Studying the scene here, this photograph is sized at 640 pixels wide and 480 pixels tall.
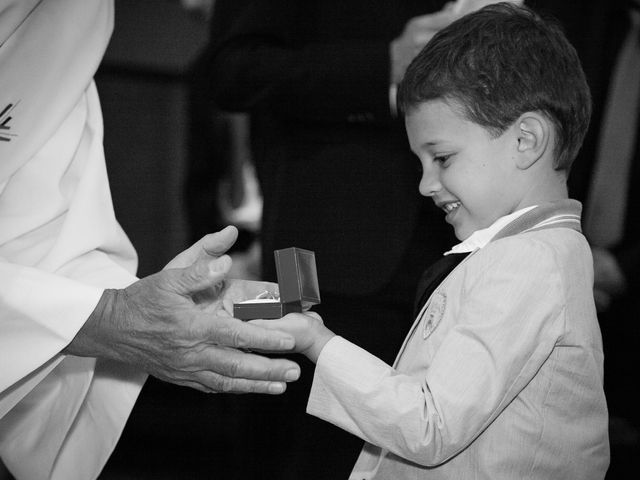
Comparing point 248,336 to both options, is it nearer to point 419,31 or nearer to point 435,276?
point 435,276

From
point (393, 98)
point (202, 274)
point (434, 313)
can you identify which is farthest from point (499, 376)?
point (393, 98)

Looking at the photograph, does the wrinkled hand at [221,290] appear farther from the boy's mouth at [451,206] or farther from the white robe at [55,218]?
the boy's mouth at [451,206]

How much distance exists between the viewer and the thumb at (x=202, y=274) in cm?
151

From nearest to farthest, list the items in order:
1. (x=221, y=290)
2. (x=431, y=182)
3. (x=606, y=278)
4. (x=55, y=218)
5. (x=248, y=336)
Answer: (x=248, y=336) → (x=431, y=182) → (x=221, y=290) → (x=55, y=218) → (x=606, y=278)

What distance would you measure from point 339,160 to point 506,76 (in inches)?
22.0

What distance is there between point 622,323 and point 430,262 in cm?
129

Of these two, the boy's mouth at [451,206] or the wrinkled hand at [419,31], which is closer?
the boy's mouth at [451,206]

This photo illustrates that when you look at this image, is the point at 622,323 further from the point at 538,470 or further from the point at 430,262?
the point at 538,470

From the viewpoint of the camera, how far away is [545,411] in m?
1.47

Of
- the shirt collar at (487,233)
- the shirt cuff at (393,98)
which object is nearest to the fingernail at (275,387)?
the shirt collar at (487,233)

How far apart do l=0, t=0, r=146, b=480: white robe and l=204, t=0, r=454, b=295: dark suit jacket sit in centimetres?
39

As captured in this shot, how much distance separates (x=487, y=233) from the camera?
1.58m

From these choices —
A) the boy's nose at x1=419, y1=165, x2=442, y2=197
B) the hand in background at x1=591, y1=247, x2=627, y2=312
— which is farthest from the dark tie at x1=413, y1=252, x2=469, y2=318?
the hand in background at x1=591, y1=247, x2=627, y2=312

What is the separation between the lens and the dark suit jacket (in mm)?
2006
